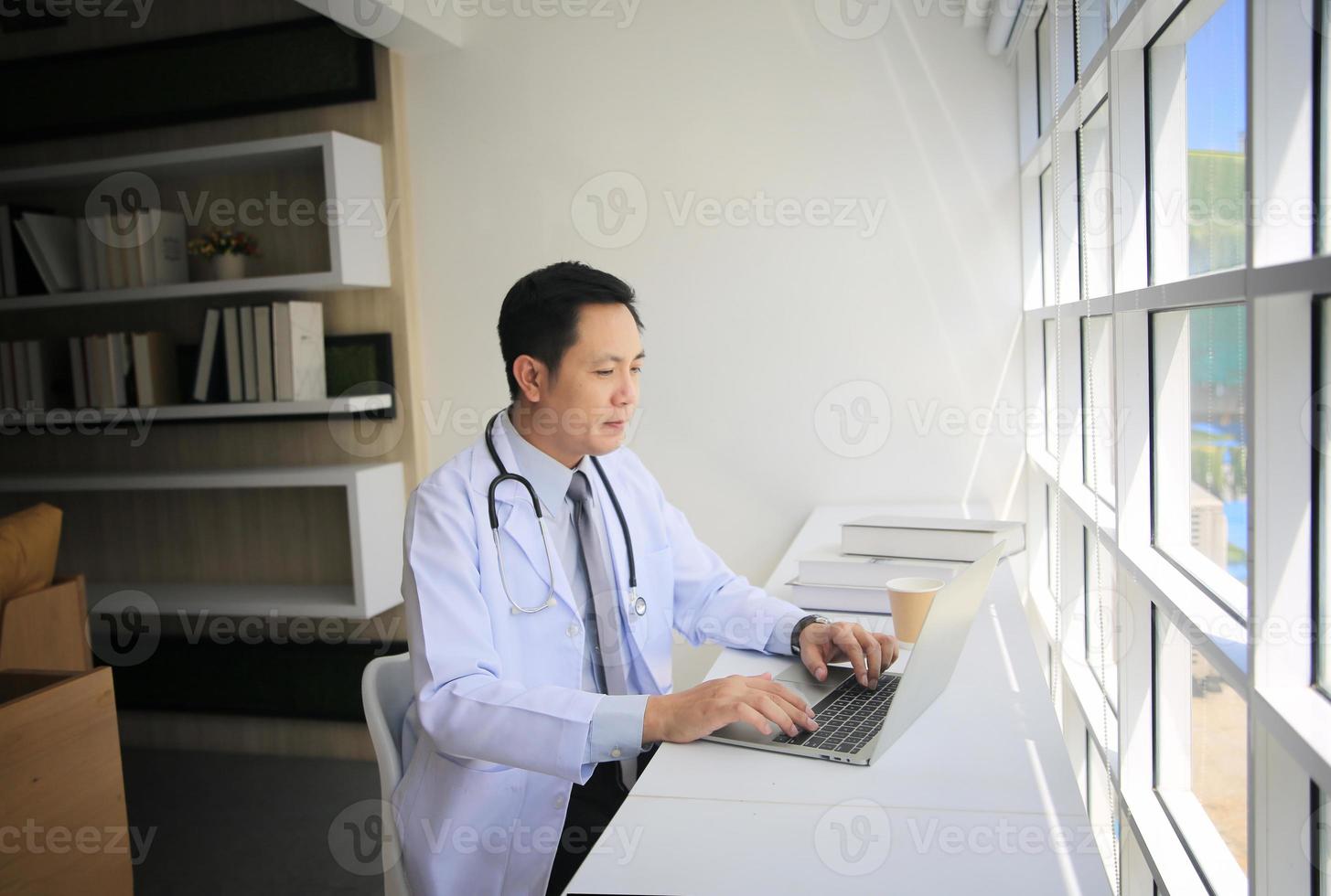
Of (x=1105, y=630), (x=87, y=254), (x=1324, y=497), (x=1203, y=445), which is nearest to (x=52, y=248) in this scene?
(x=87, y=254)

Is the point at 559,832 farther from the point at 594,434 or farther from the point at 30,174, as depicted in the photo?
the point at 30,174

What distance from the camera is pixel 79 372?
3.33 m

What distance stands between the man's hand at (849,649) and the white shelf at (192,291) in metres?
2.00

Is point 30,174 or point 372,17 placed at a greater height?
point 372,17

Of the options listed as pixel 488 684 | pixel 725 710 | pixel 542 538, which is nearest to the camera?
pixel 725 710

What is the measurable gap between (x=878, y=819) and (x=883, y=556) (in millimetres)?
1100

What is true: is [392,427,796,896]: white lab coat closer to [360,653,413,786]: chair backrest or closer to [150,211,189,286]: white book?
[360,653,413,786]: chair backrest

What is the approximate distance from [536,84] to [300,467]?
1.43 meters

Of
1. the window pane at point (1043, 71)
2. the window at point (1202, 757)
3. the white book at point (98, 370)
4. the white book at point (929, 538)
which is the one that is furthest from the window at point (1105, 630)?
the white book at point (98, 370)

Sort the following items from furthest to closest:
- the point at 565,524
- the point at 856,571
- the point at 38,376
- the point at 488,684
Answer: the point at 38,376
the point at 856,571
the point at 565,524
the point at 488,684

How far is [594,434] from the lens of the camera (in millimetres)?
1645

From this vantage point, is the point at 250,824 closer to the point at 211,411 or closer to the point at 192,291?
the point at 211,411

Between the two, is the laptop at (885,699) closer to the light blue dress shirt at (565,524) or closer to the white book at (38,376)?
the light blue dress shirt at (565,524)

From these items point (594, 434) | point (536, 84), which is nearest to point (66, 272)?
point (536, 84)
